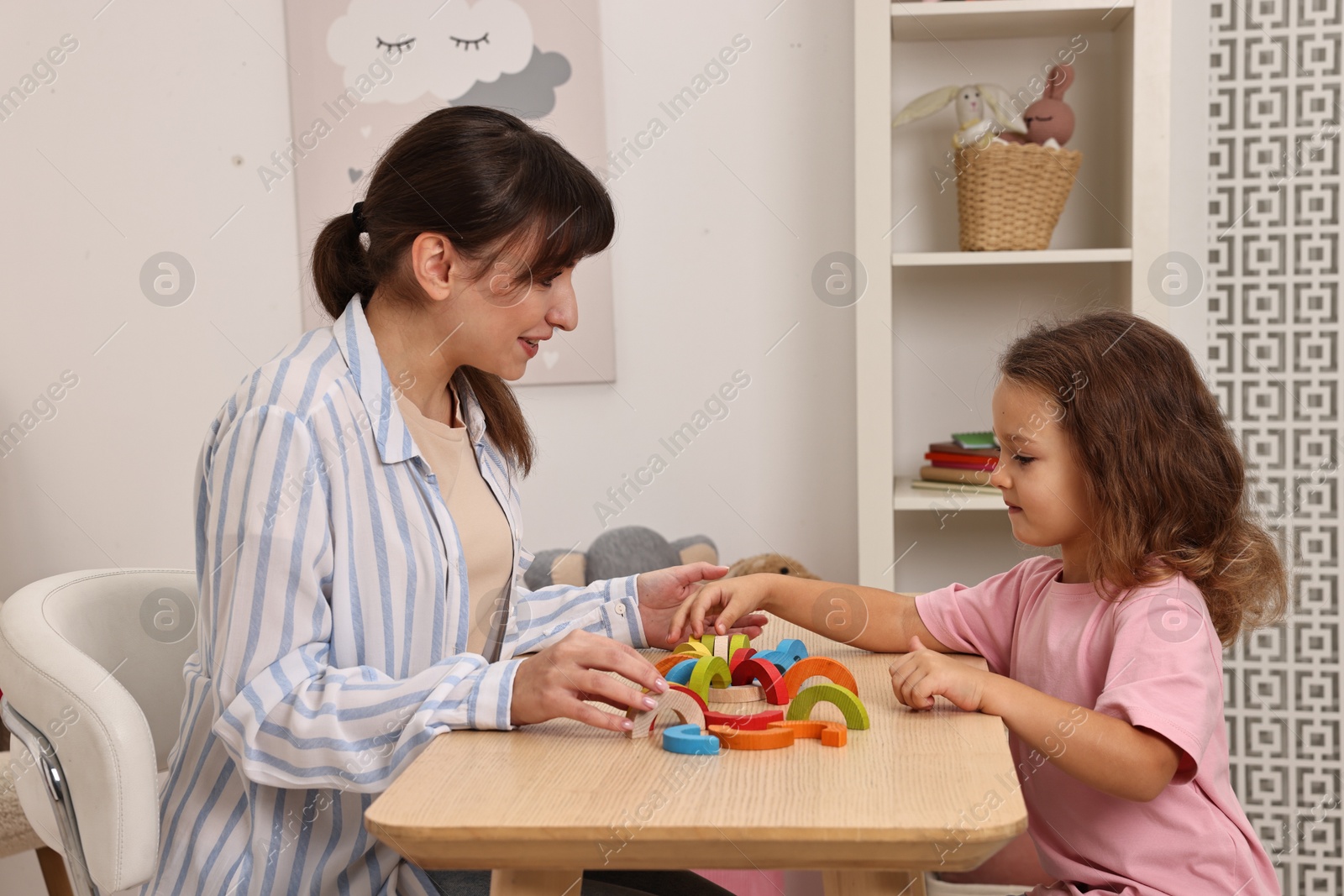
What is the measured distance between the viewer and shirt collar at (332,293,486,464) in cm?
106

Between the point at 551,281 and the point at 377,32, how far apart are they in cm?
131

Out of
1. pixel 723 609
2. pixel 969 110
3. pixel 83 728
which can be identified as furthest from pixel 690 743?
pixel 969 110

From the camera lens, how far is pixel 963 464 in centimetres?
195

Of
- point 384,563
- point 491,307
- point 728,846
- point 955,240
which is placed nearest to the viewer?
point 728,846

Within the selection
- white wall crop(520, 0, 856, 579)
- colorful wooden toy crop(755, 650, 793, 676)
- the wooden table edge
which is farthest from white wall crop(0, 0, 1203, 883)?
the wooden table edge

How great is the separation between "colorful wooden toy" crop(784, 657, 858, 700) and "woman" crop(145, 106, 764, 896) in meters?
0.18

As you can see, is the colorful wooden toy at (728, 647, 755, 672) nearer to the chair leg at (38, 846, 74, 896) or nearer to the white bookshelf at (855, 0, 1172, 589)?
the white bookshelf at (855, 0, 1172, 589)

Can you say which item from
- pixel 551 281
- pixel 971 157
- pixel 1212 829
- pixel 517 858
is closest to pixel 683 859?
pixel 517 858

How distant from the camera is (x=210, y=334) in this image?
92.3 inches

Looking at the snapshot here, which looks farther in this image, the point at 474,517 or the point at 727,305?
the point at 727,305

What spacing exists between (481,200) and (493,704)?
504 mm

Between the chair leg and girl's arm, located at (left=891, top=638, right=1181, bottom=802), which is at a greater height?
girl's arm, located at (left=891, top=638, right=1181, bottom=802)

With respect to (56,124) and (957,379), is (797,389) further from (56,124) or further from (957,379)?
(56,124)

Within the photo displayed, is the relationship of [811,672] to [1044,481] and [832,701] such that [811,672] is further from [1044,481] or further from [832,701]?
[1044,481]
